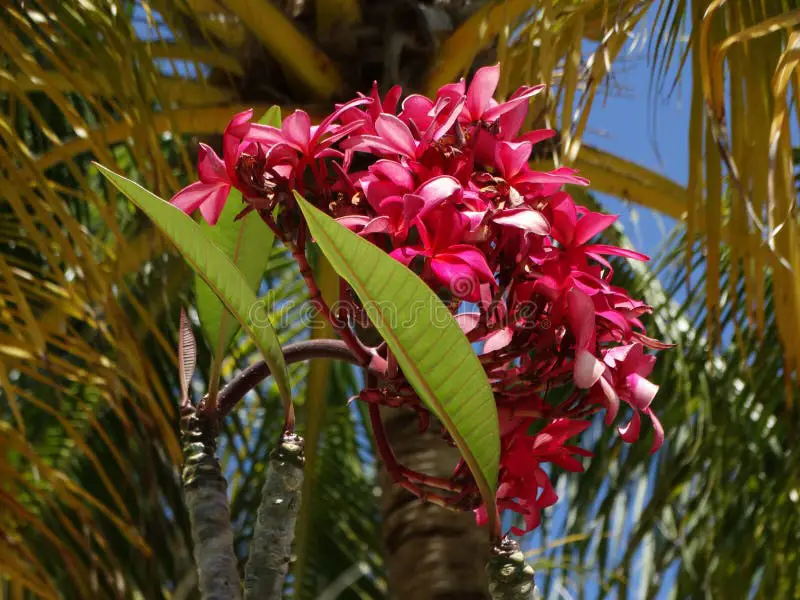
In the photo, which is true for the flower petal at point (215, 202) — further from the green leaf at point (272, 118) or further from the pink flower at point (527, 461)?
the pink flower at point (527, 461)

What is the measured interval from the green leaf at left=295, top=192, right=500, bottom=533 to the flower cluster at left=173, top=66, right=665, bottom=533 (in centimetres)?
7

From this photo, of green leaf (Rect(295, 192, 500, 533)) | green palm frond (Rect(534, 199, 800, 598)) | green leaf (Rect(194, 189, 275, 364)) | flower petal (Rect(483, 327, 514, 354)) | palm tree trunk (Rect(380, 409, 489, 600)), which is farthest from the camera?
green palm frond (Rect(534, 199, 800, 598))

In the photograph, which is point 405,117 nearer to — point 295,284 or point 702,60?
point 702,60

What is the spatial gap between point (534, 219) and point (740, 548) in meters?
1.92

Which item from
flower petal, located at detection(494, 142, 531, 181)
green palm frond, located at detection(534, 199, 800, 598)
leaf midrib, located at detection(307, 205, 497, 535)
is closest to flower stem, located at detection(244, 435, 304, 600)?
leaf midrib, located at detection(307, 205, 497, 535)

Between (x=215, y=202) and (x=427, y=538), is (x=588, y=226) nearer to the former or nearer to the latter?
(x=215, y=202)

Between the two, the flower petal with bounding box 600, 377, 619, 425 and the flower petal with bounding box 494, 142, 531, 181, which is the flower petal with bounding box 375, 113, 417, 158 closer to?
the flower petal with bounding box 494, 142, 531, 181

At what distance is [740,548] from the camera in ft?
7.66

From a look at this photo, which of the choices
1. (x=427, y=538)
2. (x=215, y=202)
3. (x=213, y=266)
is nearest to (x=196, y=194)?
(x=215, y=202)

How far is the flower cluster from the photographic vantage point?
2.08 ft

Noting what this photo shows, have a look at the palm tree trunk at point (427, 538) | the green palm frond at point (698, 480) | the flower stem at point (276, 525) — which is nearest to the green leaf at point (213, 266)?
the flower stem at point (276, 525)

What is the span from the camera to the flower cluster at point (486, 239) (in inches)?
25.0

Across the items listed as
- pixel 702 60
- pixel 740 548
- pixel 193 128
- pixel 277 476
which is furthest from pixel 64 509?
pixel 277 476

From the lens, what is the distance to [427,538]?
1.33 m
